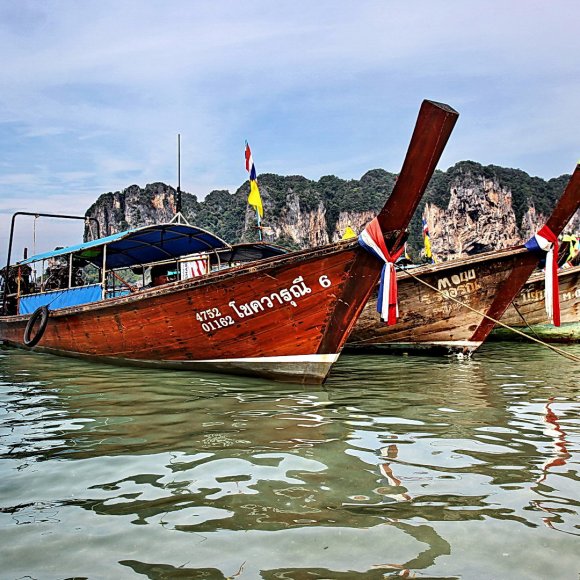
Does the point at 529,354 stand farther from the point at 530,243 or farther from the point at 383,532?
the point at 383,532

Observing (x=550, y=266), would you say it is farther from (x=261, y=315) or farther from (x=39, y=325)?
(x=39, y=325)

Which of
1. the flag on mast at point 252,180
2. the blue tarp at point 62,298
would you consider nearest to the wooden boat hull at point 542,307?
the flag on mast at point 252,180

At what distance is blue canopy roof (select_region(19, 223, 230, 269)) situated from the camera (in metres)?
8.65

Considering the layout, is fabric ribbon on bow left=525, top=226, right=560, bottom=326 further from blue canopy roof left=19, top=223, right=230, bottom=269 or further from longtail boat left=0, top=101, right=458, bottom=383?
blue canopy roof left=19, top=223, right=230, bottom=269

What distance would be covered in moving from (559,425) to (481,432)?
26.0 inches

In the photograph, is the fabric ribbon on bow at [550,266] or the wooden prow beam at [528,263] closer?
the fabric ribbon on bow at [550,266]

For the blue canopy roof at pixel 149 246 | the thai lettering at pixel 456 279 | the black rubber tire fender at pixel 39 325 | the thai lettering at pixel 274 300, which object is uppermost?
the blue canopy roof at pixel 149 246

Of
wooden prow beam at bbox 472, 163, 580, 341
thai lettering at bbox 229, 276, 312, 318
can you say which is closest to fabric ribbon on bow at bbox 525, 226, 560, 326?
wooden prow beam at bbox 472, 163, 580, 341

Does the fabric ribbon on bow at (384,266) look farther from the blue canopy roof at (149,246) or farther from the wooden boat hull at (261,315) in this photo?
the blue canopy roof at (149,246)

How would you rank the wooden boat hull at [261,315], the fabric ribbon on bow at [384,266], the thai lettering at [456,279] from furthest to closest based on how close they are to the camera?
the thai lettering at [456,279] → the wooden boat hull at [261,315] → the fabric ribbon on bow at [384,266]

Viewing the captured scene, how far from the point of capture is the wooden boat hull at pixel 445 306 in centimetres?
857

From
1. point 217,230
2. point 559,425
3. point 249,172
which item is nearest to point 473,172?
point 217,230

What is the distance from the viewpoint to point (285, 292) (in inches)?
222

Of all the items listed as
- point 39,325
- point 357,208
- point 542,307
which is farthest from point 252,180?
point 357,208
